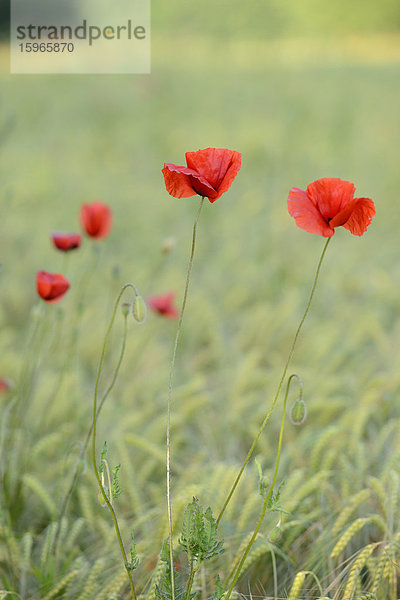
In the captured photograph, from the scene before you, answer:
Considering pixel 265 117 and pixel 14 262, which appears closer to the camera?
pixel 14 262

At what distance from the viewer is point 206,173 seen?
65 centimetres

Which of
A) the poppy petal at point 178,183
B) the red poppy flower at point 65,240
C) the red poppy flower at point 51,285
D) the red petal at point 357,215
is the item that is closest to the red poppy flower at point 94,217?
the red poppy flower at point 65,240

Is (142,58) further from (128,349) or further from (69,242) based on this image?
(69,242)

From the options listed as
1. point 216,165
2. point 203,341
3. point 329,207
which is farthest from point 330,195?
point 203,341

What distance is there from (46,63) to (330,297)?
502 cm

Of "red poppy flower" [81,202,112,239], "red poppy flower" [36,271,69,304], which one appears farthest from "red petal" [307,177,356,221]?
"red poppy flower" [81,202,112,239]

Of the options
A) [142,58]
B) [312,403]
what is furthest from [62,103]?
[312,403]

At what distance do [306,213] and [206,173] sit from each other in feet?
0.40

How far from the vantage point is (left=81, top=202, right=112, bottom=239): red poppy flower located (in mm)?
1113

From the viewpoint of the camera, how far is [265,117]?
4340mm

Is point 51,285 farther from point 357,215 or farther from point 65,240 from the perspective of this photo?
point 357,215

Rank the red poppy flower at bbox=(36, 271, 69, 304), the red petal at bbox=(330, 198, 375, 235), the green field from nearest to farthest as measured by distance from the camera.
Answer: the red petal at bbox=(330, 198, 375, 235)
the red poppy flower at bbox=(36, 271, 69, 304)
the green field

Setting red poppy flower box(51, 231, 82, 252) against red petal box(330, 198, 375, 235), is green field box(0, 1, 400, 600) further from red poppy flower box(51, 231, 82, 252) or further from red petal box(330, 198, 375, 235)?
red petal box(330, 198, 375, 235)

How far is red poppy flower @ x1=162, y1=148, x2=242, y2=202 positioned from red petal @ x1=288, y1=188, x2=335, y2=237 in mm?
73
